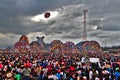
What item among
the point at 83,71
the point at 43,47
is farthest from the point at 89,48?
the point at 83,71

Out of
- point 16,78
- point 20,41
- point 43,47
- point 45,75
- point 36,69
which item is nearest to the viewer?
point 16,78

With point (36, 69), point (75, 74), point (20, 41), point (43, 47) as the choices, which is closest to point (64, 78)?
point (75, 74)

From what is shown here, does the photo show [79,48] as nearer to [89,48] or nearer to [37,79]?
[89,48]

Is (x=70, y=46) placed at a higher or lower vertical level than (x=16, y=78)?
higher

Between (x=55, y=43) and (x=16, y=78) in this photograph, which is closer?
(x=16, y=78)

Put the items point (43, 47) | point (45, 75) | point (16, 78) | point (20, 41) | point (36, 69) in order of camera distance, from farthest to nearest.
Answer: point (43, 47) → point (20, 41) → point (36, 69) → point (45, 75) → point (16, 78)

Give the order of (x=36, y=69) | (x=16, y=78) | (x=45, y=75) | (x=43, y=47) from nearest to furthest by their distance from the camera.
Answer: (x=16, y=78) < (x=45, y=75) < (x=36, y=69) < (x=43, y=47)

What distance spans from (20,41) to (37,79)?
242 feet

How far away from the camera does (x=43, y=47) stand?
10481 cm

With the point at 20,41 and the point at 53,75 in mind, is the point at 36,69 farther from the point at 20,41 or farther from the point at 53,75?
the point at 20,41

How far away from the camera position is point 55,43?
9788 centimetres

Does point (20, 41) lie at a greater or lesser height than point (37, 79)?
greater

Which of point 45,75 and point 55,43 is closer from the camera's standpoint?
point 45,75

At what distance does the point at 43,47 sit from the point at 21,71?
82.1 m
